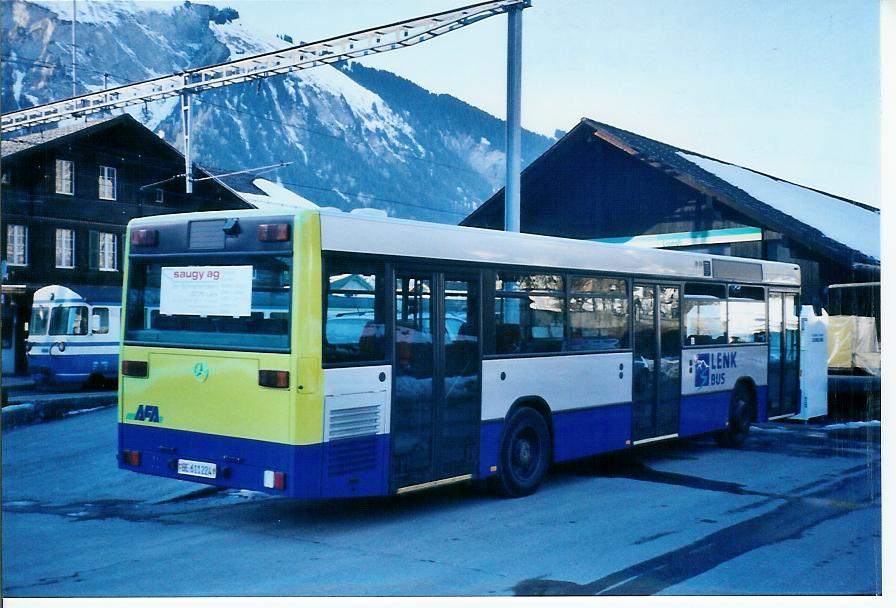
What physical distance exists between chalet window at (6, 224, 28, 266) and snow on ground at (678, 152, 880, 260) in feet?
26.7

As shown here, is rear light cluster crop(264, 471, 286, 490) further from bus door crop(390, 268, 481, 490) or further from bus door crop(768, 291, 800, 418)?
bus door crop(768, 291, 800, 418)

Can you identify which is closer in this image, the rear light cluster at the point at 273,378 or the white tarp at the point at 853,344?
the rear light cluster at the point at 273,378

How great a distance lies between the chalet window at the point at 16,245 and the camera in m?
8.57

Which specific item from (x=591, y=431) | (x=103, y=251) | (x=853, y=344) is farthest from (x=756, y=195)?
(x=103, y=251)

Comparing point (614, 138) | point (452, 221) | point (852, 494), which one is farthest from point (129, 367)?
point (614, 138)

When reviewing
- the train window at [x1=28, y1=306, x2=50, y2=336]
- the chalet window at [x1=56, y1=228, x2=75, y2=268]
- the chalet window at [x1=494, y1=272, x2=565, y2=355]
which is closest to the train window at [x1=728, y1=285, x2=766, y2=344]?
the chalet window at [x1=494, y1=272, x2=565, y2=355]

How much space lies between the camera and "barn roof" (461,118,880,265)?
10.6m

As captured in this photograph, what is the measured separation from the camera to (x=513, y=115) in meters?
10.8

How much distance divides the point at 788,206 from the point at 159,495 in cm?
A: 899

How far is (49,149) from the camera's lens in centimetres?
893

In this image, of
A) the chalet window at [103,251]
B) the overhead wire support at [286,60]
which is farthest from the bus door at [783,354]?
the chalet window at [103,251]

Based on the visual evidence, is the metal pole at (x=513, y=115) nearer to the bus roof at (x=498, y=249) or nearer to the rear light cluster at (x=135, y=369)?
the bus roof at (x=498, y=249)

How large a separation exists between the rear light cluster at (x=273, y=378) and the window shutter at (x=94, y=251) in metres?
3.66

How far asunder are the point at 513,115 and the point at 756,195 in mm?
4149
